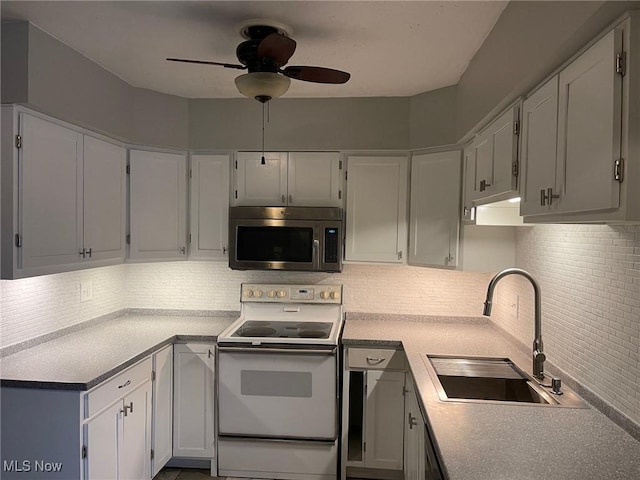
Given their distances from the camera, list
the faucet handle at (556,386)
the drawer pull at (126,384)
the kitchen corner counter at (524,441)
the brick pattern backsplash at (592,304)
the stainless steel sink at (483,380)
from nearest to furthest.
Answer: the kitchen corner counter at (524,441)
the brick pattern backsplash at (592,304)
the faucet handle at (556,386)
the stainless steel sink at (483,380)
the drawer pull at (126,384)

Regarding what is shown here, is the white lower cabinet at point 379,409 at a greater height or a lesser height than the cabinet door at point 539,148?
lesser

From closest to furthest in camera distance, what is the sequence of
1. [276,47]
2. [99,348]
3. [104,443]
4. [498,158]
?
1. [276,47]
2. [498,158]
3. [104,443]
4. [99,348]

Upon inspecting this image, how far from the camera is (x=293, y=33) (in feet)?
6.70

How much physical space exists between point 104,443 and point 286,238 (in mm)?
1556

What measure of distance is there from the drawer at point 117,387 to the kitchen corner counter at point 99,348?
0.05 m

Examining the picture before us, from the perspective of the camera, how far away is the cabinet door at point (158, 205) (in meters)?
2.98

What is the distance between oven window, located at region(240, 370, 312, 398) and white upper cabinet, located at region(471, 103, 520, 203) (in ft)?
4.80

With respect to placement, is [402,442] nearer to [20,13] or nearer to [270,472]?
[270,472]

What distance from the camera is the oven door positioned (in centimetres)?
272

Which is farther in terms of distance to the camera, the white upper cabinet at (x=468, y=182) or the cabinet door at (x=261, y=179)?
the cabinet door at (x=261, y=179)

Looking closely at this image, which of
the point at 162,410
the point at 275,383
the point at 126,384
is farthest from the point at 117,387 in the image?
the point at 275,383

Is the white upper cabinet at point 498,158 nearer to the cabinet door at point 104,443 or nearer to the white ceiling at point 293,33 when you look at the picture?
the white ceiling at point 293,33

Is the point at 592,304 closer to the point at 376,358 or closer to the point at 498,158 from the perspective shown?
the point at 498,158

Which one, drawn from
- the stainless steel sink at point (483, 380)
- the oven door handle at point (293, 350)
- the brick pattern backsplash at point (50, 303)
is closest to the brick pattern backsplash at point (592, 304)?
the stainless steel sink at point (483, 380)
